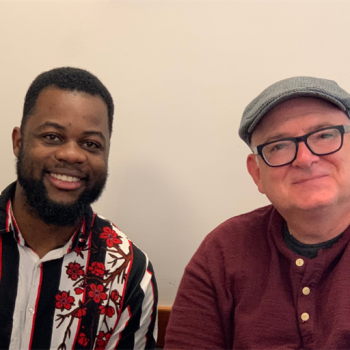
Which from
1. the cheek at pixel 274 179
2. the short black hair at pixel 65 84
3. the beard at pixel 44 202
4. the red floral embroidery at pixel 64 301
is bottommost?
the red floral embroidery at pixel 64 301

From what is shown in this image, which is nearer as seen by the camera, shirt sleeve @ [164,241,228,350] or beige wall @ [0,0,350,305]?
shirt sleeve @ [164,241,228,350]

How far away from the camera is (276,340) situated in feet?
2.71

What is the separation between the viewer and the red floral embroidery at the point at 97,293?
102 centimetres

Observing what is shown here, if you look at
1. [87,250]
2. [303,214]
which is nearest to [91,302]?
[87,250]

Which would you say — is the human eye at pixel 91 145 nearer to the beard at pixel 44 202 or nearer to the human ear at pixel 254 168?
the beard at pixel 44 202

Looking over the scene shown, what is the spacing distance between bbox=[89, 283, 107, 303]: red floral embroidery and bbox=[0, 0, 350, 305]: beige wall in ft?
1.12

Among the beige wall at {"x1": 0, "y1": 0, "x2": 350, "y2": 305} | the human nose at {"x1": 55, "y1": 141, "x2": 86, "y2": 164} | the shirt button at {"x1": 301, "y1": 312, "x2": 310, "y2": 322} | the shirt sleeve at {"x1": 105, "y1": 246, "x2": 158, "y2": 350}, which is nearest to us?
the shirt button at {"x1": 301, "y1": 312, "x2": 310, "y2": 322}

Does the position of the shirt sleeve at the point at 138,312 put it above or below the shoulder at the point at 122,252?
below

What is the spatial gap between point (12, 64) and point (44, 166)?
557mm

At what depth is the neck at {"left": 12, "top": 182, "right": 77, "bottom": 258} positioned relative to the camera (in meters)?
1.01

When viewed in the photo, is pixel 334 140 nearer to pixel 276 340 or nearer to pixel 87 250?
pixel 276 340

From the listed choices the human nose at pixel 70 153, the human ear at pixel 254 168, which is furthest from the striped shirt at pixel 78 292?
the human ear at pixel 254 168

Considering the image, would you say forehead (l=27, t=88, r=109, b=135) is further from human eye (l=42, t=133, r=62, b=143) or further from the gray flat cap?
the gray flat cap

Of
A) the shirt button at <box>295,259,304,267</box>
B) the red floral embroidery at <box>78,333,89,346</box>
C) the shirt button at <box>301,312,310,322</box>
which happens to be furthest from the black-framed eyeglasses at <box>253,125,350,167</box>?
the red floral embroidery at <box>78,333,89,346</box>
